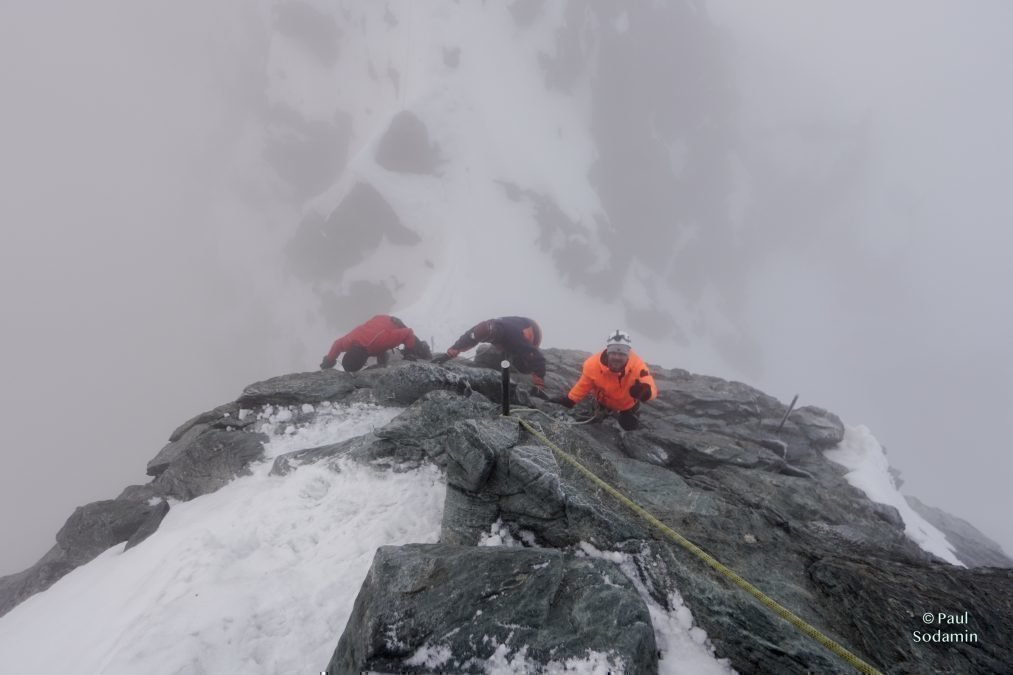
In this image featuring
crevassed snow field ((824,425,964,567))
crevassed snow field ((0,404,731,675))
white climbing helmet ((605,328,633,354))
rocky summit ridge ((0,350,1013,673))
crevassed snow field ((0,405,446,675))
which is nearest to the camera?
rocky summit ridge ((0,350,1013,673))

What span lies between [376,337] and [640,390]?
7237 millimetres

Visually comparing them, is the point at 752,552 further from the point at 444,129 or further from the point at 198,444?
the point at 444,129

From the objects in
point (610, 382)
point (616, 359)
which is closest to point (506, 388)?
point (616, 359)

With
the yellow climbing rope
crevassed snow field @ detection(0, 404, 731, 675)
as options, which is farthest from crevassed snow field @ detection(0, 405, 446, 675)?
the yellow climbing rope

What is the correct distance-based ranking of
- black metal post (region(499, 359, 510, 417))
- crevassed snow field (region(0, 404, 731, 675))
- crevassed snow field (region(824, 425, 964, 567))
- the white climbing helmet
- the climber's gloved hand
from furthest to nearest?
the climber's gloved hand < crevassed snow field (region(824, 425, 964, 567)) < the white climbing helmet < black metal post (region(499, 359, 510, 417)) < crevassed snow field (region(0, 404, 731, 675))

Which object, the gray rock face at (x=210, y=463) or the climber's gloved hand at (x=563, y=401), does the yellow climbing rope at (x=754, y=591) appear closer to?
the climber's gloved hand at (x=563, y=401)

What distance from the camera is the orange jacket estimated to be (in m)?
8.52

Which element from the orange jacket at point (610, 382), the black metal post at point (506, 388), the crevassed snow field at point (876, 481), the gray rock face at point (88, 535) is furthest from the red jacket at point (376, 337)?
the crevassed snow field at point (876, 481)

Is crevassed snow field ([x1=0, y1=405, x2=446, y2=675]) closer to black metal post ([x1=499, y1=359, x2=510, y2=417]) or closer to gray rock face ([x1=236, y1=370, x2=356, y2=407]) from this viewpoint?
black metal post ([x1=499, y1=359, x2=510, y2=417])

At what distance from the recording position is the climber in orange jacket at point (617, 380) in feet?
27.0

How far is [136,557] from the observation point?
22.5 feet

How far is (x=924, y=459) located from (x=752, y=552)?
84856mm

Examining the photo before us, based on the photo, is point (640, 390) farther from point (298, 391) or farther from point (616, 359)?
point (298, 391)

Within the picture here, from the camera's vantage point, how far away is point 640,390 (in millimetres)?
8602
